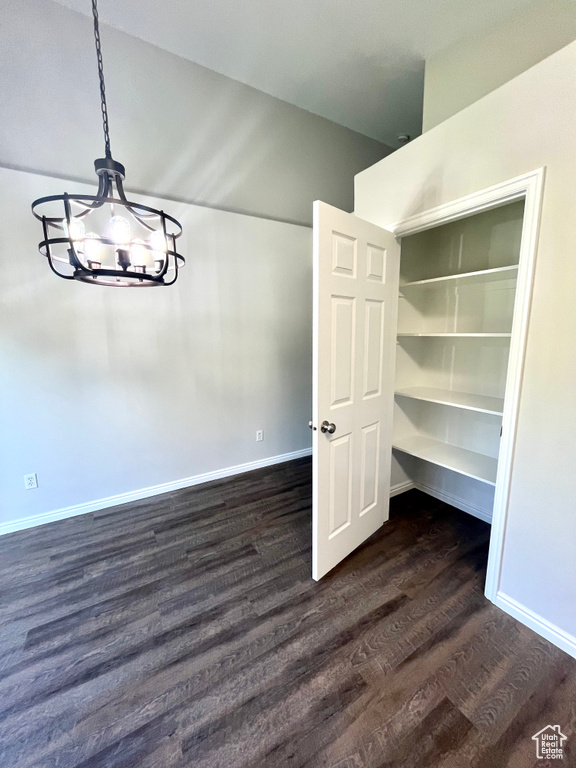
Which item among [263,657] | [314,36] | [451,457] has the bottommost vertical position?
[263,657]

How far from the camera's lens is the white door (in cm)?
172

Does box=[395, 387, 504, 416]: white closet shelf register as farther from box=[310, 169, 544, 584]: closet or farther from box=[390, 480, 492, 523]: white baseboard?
box=[390, 480, 492, 523]: white baseboard

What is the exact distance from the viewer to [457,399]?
2.27 m

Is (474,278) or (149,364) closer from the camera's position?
(474,278)

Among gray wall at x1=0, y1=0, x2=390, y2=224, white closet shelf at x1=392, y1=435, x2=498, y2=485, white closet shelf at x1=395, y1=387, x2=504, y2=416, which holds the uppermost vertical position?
gray wall at x1=0, y1=0, x2=390, y2=224

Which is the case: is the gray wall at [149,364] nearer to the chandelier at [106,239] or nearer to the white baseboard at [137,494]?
the white baseboard at [137,494]

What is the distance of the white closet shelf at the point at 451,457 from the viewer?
83.3 inches

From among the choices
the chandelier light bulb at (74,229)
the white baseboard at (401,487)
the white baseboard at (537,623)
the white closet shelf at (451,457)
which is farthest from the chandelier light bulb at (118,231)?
the white baseboard at (401,487)

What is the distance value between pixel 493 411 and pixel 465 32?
252 cm

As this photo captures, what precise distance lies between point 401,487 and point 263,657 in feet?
6.16

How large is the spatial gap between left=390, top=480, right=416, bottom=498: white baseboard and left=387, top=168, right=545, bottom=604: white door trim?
1081 mm

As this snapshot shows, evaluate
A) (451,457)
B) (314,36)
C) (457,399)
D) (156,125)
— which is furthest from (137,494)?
(314,36)

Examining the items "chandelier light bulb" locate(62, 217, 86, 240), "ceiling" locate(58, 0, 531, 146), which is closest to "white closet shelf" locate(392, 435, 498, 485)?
"chandelier light bulb" locate(62, 217, 86, 240)

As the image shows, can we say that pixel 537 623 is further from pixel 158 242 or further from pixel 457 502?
pixel 158 242
